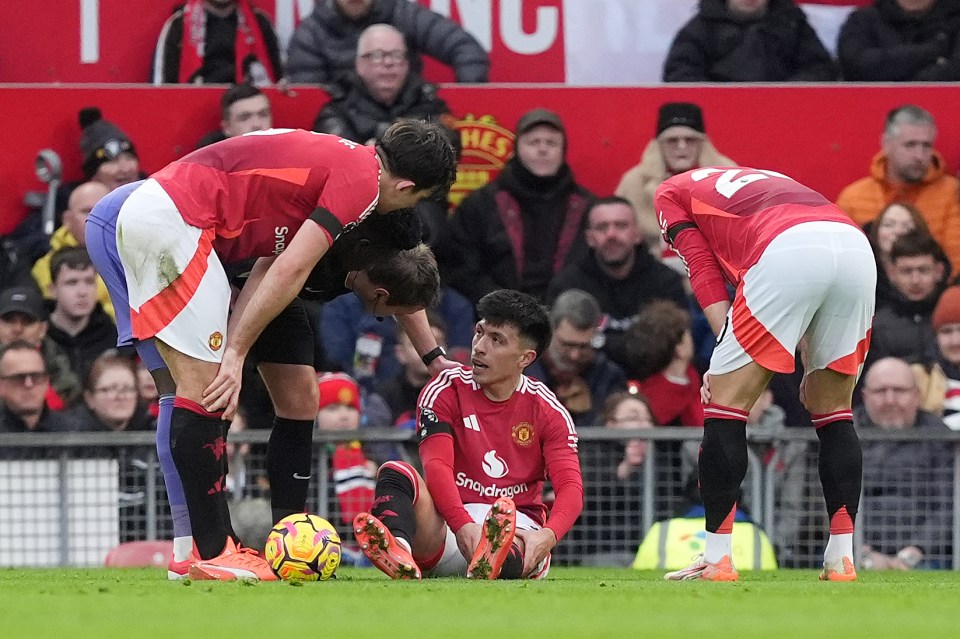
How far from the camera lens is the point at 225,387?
610 centimetres

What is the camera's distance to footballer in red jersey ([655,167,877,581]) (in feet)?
20.8

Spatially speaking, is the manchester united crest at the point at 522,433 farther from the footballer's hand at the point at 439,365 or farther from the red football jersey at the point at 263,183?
the red football jersey at the point at 263,183

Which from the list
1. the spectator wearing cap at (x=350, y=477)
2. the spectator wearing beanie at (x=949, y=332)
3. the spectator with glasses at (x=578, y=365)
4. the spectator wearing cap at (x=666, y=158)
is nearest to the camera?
the spectator wearing cap at (x=350, y=477)

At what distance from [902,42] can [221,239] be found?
242 inches

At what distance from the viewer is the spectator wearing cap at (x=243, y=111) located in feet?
32.6

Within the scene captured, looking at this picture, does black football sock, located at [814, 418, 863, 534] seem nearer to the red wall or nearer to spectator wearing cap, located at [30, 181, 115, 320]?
the red wall

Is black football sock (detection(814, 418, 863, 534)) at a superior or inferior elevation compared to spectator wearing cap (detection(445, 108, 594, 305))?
inferior

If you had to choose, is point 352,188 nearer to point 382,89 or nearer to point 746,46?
point 382,89

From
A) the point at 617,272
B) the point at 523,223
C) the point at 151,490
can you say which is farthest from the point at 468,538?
the point at 523,223

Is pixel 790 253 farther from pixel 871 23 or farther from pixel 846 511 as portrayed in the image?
pixel 871 23

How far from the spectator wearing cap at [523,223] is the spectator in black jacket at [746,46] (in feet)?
4.51

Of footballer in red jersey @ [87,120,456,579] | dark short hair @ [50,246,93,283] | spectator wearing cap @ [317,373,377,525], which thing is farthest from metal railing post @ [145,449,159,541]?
footballer in red jersey @ [87,120,456,579]

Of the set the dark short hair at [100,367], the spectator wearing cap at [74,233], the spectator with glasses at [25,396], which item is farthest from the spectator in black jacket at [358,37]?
the spectator with glasses at [25,396]

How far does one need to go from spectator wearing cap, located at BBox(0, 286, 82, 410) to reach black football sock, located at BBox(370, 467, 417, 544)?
125 inches
